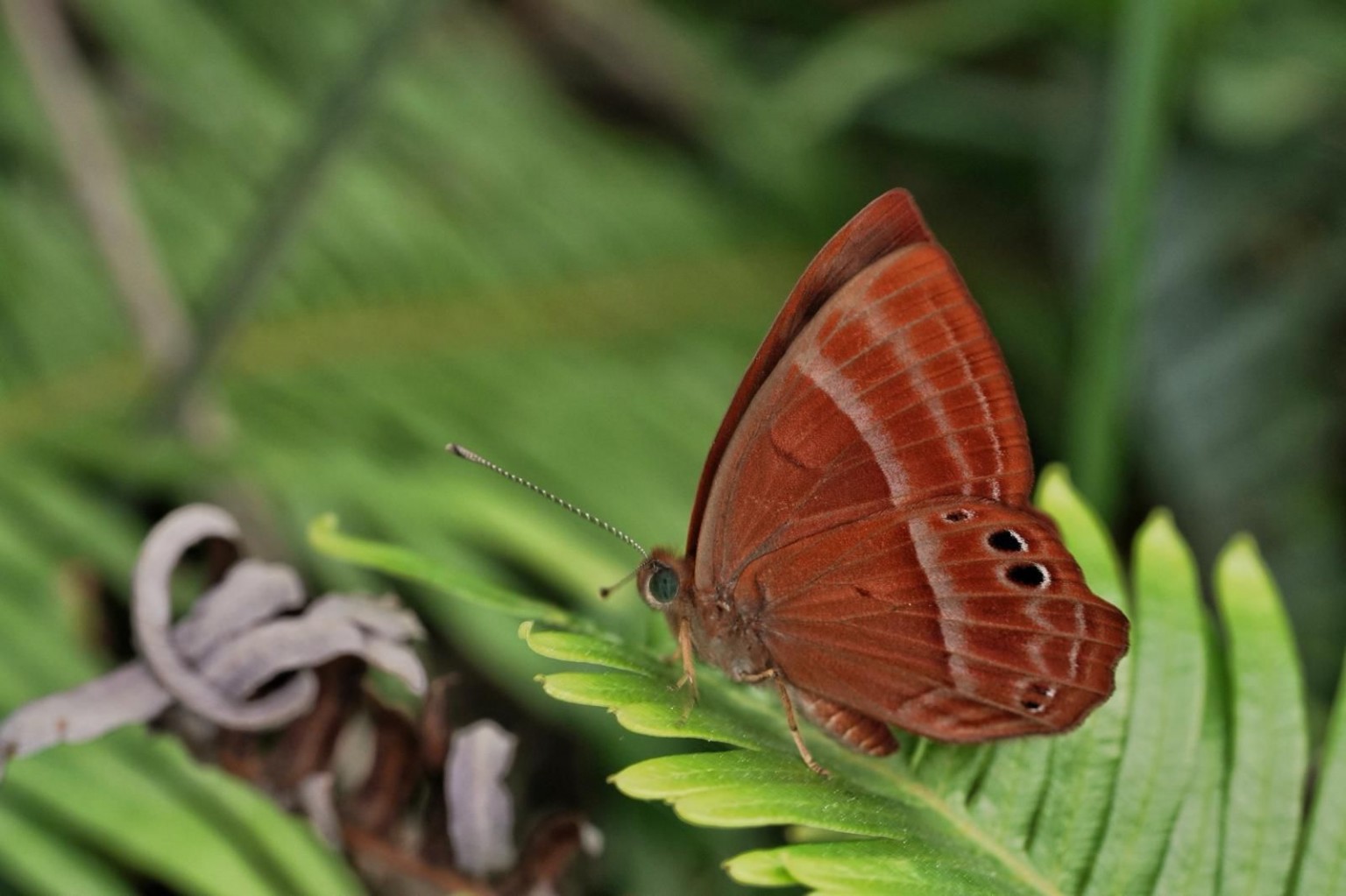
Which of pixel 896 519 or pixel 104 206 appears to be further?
pixel 104 206

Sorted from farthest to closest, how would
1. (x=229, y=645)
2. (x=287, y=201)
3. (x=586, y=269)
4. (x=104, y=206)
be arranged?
(x=586, y=269) < (x=104, y=206) < (x=287, y=201) < (x=229, y=645)

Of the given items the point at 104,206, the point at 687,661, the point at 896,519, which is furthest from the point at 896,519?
the point at 104,206

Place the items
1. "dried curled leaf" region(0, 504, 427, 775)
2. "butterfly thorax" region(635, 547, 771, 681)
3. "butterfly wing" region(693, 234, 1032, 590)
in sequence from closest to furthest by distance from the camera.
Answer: "dried curled leaf" region(0, 504, 427, 775), "butterfly wing" region(693, 234, 1032, 590), "butterfly thorax" region(635, 547, 771, 681)

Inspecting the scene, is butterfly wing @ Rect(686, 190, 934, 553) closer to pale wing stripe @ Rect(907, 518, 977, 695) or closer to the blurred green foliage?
pale wing stripe @ Rect(907, 518, 977, 695)

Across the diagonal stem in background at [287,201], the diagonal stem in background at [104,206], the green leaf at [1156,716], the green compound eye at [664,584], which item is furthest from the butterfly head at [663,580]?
the diagonal stem in background at [104,206]

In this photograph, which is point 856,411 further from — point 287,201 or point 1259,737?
point 287,201

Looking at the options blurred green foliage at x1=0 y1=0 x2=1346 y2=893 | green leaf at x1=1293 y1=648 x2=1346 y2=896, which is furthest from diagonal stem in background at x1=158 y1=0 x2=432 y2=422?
green leaf at x1=1293 y1=648 x2=1346 y2=896

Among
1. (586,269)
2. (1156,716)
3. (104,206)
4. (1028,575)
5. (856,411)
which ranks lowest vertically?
(1156,716)

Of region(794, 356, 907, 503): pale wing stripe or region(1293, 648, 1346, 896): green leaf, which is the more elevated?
region(794, 356, 907, 503): pale wing stripe
